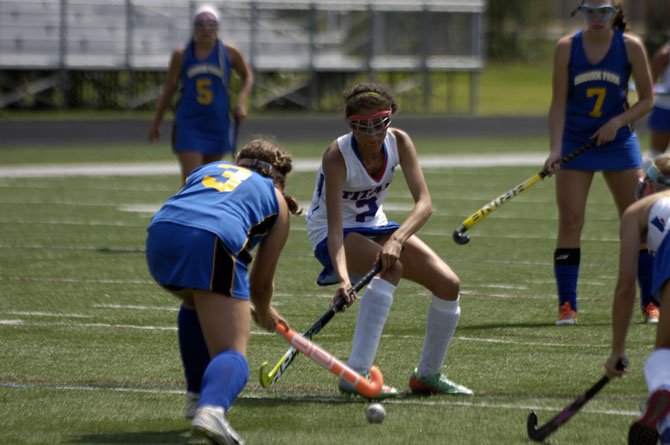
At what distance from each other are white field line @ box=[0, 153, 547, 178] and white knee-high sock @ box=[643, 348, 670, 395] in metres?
13.3

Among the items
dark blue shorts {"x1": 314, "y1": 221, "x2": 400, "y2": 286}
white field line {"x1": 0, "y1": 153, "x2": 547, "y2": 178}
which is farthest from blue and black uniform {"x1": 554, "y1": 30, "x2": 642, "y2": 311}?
white field line {"x1": 0, "y1": 153, "x2": 547, "y2": 178}

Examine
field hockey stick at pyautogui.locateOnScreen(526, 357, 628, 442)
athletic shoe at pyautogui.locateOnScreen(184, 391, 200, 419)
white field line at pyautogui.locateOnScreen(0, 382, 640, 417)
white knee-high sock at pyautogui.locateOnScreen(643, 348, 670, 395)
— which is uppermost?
white knee-high sock at pyautogui.locateOnScreen(643, 348, 670, 395)

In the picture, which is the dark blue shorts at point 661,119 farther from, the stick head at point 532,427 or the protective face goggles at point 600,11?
the stick head at point 532,427

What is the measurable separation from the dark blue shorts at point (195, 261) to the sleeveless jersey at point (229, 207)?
35 mm

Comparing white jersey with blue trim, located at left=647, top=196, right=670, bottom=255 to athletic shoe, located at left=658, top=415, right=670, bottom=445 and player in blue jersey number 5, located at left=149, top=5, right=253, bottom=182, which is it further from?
player in blue jersey number 5, located at left=149, top=5, right=253, bottom=182

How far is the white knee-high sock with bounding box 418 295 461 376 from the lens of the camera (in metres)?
6.16


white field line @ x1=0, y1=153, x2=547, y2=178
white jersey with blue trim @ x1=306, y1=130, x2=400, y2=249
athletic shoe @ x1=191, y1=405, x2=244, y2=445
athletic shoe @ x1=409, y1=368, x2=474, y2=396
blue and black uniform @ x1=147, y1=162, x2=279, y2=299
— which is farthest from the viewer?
white field line @ x1=0, y1=153, x2=547, y2=178

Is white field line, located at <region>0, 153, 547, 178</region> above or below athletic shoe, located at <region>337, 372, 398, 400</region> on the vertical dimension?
below

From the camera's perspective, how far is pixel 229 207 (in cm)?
529

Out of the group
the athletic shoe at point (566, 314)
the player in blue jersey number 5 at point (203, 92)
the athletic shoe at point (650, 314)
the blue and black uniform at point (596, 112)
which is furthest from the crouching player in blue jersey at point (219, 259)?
the player in blue jersey number 5 at point (203, 92)

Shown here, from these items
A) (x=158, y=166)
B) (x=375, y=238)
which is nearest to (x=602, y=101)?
(x=375, y=238)

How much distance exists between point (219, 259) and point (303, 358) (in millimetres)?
1944

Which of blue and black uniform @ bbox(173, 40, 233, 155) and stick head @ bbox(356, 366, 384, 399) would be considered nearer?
stick head @ bbox(356, 366, 384, 399)

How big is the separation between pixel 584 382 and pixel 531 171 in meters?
12.1
